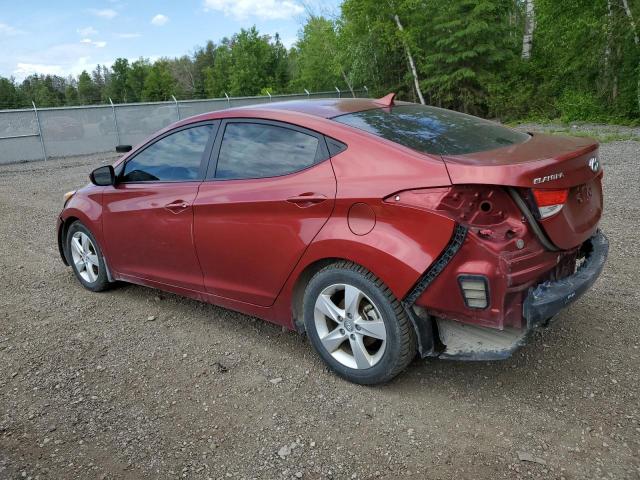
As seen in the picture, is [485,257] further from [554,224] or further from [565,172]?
[565,172]

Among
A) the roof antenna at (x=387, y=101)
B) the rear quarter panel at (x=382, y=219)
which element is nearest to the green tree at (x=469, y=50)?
the roof antenna at (x=387, y=101)

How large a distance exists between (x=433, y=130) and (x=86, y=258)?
3.46m

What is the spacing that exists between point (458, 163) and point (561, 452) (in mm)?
1451

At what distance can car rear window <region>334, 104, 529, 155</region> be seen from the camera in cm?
294

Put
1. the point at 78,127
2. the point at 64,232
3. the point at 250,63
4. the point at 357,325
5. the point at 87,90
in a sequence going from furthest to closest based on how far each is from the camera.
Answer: the point at 87,90 < the point at 250,63 < the point at 78,127 < the point at 64,232 < the point at 357,325

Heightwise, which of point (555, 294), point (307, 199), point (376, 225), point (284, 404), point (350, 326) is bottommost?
point (284, 404)

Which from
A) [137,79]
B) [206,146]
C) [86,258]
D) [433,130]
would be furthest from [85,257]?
[137,79]

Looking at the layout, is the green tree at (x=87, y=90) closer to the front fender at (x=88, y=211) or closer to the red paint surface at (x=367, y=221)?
the front fender at (x=88, y=211)

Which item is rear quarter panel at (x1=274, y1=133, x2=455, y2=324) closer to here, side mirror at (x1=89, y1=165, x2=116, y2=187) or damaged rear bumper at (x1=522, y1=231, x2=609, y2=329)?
damaged rear bumper at (x1=522, y1=231, x2=609, y2=329)

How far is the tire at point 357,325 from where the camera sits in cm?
282

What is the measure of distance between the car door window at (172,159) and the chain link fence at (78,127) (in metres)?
16.0

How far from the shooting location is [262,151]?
11.3 feet

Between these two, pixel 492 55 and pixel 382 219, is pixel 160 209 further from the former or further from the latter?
pixel 492 55

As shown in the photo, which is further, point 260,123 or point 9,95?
point 9,95
